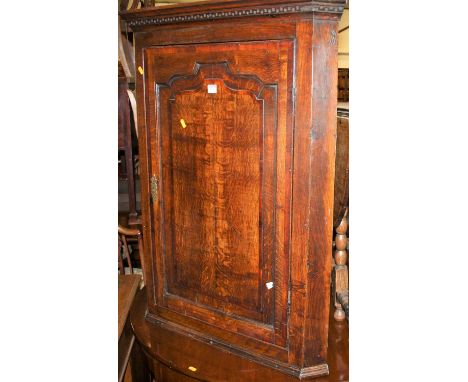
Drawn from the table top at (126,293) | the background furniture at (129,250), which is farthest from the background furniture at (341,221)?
the background furniture at (129,250)

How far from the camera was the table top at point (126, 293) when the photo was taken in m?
1.67

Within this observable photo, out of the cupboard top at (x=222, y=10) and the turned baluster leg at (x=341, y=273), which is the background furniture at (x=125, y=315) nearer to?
the turned baluster leg at (x=341, y=273)

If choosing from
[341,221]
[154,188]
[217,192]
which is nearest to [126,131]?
[154,188]

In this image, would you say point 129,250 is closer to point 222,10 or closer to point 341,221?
point 341,221

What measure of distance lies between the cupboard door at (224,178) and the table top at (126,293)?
0.74 feet

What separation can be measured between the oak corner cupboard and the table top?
0.17m

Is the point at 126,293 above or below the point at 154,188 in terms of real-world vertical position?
below

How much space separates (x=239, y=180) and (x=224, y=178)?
0.05 metres

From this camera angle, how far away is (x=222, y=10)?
3.94 feet

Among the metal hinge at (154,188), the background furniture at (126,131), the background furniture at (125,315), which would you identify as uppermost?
the background furniture at (126,131)

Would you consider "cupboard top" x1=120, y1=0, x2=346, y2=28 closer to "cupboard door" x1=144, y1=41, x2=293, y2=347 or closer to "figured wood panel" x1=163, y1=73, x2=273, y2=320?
"cupboard door" x1=144, y1=41, x2=293, y2=347

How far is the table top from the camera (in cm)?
167
